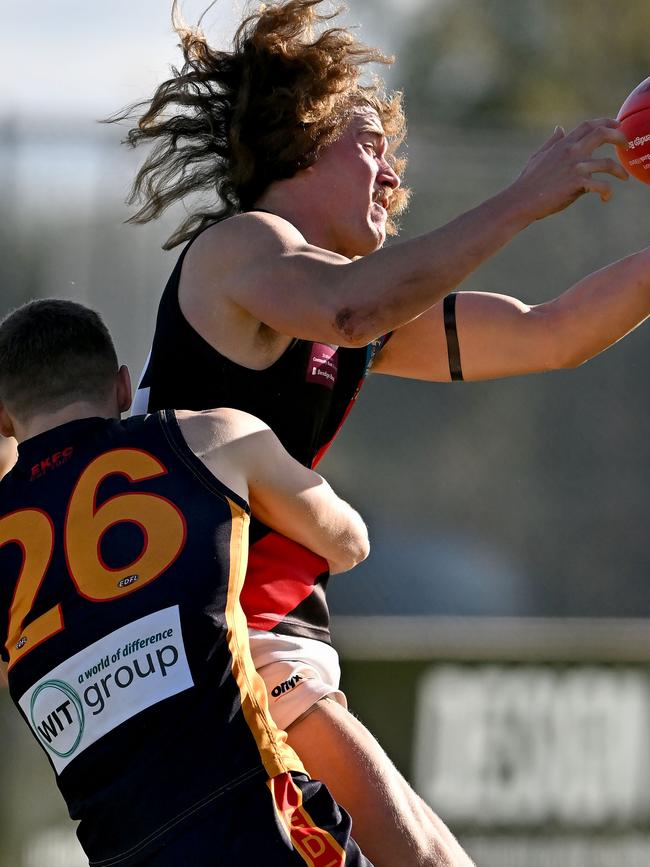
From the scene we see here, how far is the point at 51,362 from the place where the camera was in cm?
284

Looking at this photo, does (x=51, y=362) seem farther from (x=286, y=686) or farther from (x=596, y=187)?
(x=596, y=187)

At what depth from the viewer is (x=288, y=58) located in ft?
11.1

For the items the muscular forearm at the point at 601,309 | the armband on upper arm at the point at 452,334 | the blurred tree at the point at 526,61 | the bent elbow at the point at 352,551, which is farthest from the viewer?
the blurred tree at the point at 526,61

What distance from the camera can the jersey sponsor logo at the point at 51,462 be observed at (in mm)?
2682

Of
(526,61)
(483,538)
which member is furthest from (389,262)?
(526,61)

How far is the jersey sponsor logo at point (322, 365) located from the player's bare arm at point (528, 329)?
1.56 ft

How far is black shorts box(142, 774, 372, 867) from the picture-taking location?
2.48 metres

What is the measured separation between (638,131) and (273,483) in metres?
1.22

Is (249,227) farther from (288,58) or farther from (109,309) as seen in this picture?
(109,309)

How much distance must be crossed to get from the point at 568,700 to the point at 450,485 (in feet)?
4.04

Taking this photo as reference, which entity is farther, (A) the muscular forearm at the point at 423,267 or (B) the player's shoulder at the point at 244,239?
(B) the player's shoulder at the point at 244,239

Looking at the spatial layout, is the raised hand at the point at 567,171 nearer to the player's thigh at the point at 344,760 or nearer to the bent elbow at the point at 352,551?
the bent elbow at the point at 352,551

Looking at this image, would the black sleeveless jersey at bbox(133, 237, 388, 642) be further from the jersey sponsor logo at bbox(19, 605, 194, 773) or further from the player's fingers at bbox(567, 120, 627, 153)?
the player's fingers at bbox(567, 120, 627, 153)

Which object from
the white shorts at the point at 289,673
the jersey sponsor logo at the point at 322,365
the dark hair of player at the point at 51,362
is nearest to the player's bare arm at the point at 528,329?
the jersey sponsor logo at the point at 322,365
